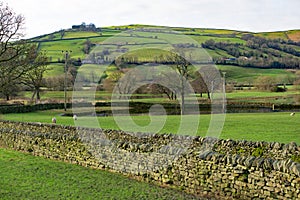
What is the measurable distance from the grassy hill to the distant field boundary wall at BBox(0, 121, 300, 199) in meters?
47.5

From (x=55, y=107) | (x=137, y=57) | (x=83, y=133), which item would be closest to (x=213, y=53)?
(x=137, y=57)

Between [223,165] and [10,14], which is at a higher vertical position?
[10,14]

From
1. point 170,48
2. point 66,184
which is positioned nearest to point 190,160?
point 66,184

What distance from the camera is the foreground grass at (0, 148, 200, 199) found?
10.1 metres

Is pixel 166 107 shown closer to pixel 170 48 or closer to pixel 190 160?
pixel 170 48

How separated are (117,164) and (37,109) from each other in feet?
132

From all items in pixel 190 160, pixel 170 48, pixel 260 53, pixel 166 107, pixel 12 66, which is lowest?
pixel 166 107

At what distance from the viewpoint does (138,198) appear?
973 cm

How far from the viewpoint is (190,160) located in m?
10.2

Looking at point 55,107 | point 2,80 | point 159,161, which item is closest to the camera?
point 159,161

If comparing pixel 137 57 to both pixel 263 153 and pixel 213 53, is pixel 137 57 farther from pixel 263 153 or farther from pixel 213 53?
pixel 263 153

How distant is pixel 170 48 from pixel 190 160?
5521 cm

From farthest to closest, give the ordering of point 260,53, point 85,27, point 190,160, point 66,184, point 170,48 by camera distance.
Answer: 1. point 85,27
2. point 260,53
3. point 170,48
4. point 66,184
5. point 190,160

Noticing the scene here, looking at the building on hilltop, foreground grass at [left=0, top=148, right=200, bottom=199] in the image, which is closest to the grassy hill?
Result: the building on hilltop
